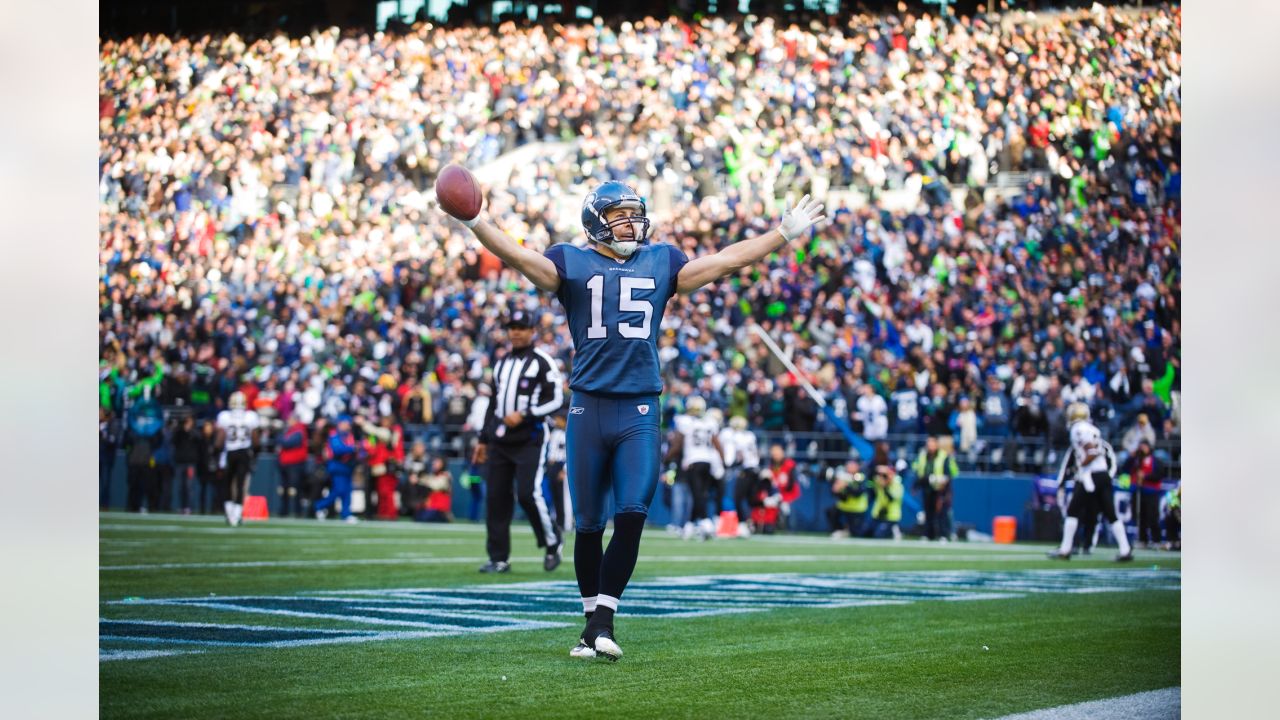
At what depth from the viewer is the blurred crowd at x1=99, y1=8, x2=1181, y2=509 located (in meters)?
21.7

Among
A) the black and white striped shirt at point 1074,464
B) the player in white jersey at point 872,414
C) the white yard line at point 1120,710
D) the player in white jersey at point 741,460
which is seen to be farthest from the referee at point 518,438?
the player in white jersey at point 872,414

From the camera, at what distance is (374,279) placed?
26.8 m

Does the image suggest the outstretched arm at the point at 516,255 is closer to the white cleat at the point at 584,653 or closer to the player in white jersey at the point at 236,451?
the white cleat at the point at 584,653

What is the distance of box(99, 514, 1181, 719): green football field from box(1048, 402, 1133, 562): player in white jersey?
253cm

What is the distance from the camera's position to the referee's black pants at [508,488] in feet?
37.5

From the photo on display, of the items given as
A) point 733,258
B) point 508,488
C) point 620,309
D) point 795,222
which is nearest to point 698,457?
point 508,488

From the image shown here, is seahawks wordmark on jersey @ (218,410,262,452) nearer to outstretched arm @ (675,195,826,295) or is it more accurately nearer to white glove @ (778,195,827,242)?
outstretched arm @ (675,195,826,295)

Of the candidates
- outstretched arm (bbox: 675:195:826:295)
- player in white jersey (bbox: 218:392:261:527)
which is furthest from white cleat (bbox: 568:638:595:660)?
player in white jersey (bbox: 218:392:261:527)

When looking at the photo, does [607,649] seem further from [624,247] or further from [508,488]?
[508,488]

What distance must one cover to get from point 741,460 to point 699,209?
7.74 metres

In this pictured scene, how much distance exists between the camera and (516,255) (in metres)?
6.30
